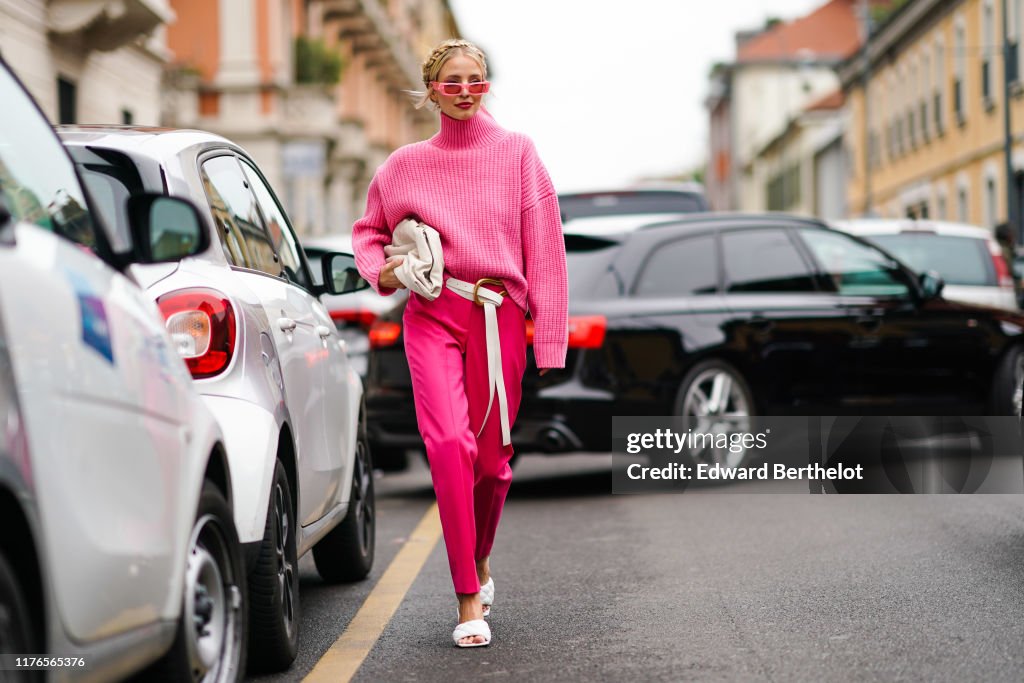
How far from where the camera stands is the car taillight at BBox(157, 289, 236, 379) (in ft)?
15.9

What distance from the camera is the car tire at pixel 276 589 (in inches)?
194

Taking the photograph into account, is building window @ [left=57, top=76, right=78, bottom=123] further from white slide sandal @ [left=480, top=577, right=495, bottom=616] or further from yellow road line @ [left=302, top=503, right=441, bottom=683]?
white slide sandal @ [left=480, top=577, right=495, bottom=616]

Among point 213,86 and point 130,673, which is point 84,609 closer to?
point 130,673

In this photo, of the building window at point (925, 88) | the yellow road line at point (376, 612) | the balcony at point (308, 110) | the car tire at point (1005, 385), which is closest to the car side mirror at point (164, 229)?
the yellow road line at point (376, 612)

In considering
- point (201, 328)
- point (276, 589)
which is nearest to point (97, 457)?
point (201, 328)

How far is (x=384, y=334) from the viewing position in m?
10.6

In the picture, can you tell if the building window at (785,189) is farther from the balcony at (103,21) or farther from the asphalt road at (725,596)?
the asphalt road at (725,596)

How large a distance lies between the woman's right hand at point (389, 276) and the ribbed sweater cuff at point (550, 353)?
1.67 ft

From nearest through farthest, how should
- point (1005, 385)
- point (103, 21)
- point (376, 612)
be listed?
point (376, 612), point (1005, 385), point (103, 21)

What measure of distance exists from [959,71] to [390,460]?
105 ft

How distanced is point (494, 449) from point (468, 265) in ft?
2.07

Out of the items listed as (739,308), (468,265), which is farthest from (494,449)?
(739,308)

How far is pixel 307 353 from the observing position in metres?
5.99

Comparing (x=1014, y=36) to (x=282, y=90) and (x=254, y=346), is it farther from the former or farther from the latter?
(x=254, y=346)
